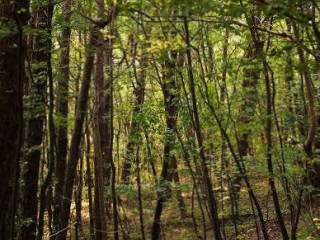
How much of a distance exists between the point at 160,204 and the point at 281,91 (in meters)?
4.40

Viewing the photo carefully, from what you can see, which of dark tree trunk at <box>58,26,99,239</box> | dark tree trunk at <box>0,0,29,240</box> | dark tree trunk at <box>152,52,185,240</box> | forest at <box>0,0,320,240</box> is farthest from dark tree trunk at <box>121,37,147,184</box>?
dark tree trunk at <box>0,0,29,240</box>

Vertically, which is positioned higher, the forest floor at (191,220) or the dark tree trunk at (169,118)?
the dark tree trunk at (169,118)

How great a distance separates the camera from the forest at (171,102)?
166 inches

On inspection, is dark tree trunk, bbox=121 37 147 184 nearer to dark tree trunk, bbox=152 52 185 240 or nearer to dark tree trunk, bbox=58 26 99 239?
dark tree trunk, bbox=152 52 185 240

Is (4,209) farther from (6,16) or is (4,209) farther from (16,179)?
(6,16)

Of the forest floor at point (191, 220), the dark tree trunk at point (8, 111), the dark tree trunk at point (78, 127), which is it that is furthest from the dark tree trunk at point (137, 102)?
the dark tree trunk at point (8, 111)

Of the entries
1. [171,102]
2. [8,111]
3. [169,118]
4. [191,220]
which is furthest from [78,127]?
[191,220]

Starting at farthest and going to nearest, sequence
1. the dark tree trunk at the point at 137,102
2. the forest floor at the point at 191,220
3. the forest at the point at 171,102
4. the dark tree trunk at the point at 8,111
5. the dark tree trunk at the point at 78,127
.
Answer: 1. the forest floor at the point at 191,220
2. the dark tree trunk at the point at 137,102
3. the dark tree trunk at the point at 78,127
4. the dark tree trunk at the point at 8,111
5. the forest at the point at 171,102

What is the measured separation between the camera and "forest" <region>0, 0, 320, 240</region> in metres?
4.21

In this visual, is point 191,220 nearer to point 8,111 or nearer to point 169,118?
point 169,118

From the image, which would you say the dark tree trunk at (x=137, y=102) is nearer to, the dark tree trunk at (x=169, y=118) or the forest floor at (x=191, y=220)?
the dark tree trunk at (x=169, y=118)

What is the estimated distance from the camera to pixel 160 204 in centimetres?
1105

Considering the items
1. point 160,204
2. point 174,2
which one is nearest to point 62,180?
point 160,204

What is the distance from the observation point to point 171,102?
31.8 ft
